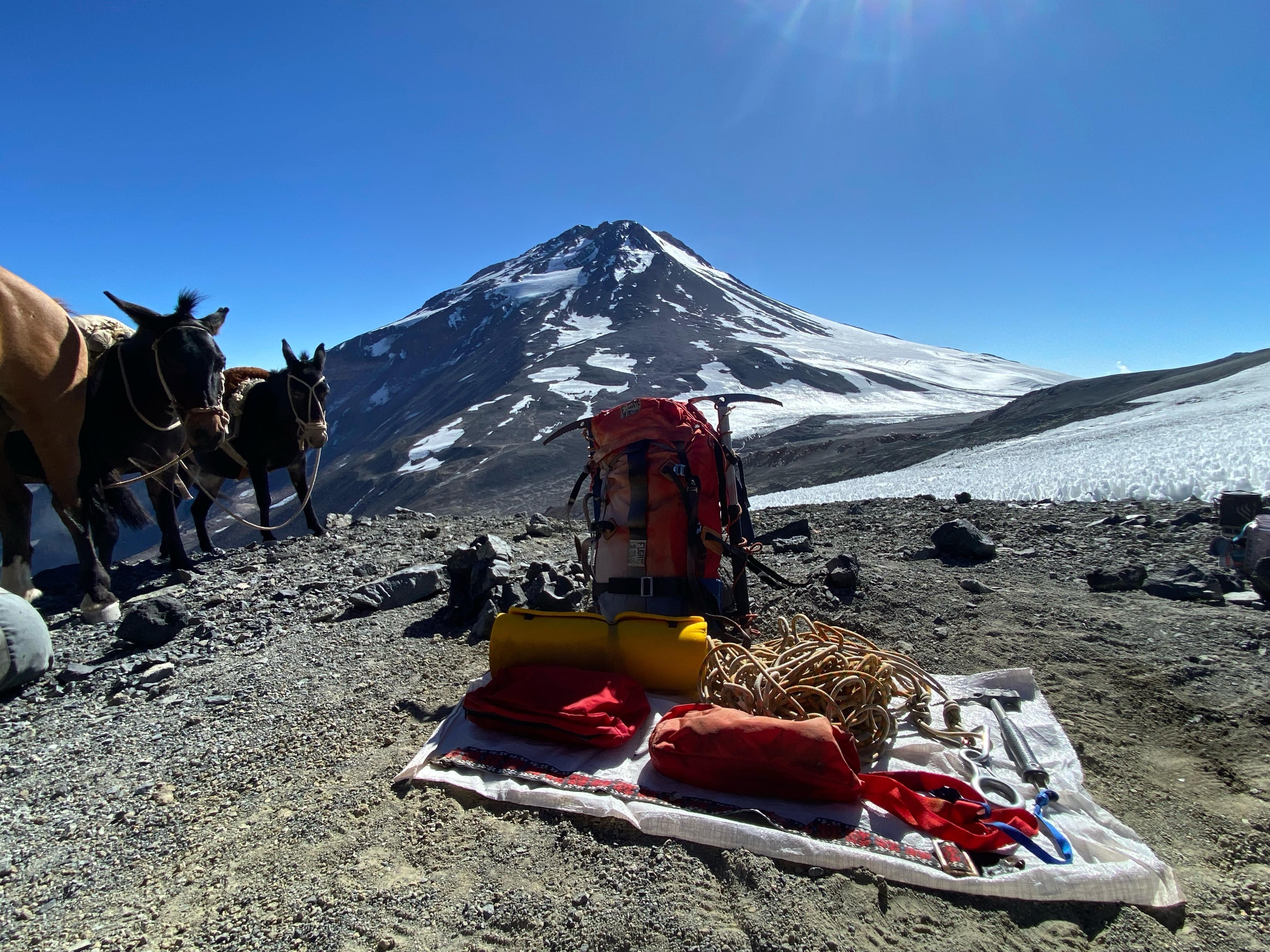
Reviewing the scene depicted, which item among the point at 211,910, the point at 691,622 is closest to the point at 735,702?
the point at 691,622

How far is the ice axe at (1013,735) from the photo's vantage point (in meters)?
2.54

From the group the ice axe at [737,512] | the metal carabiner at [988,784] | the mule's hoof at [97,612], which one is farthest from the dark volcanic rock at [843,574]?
→ the mule's hoof at [97,612]

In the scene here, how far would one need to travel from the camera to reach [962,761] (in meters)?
2.68

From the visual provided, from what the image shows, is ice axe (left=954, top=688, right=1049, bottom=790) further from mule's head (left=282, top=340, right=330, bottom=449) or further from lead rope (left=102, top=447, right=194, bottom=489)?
mule's head (left=282, top=340, right=330, bottom=449)

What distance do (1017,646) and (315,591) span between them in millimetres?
5732

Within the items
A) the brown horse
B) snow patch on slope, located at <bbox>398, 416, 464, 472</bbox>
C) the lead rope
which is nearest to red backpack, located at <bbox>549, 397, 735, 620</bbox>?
the lead rope

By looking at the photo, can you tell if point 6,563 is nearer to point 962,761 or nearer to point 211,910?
point 211,910

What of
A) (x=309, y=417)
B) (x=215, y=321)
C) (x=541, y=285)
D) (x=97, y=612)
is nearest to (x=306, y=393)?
(x=309, y=417)

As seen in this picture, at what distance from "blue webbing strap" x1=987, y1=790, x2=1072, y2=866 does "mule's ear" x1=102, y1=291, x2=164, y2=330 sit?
683 centimetres

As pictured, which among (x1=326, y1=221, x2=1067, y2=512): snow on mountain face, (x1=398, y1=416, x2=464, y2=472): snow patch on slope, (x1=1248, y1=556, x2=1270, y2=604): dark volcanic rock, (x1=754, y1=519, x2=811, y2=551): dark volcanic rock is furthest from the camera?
(x1=326, y1=221, x2=1067, y2=512): snow on mountain face

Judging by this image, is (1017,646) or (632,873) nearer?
(632,873)

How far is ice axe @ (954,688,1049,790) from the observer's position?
254 centimetres

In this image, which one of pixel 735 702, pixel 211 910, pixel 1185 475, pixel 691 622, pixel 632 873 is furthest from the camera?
pixel 1185 475

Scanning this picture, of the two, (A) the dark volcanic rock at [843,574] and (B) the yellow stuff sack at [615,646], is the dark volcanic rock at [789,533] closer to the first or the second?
(A) the dark volcanic rock at [843,574]
